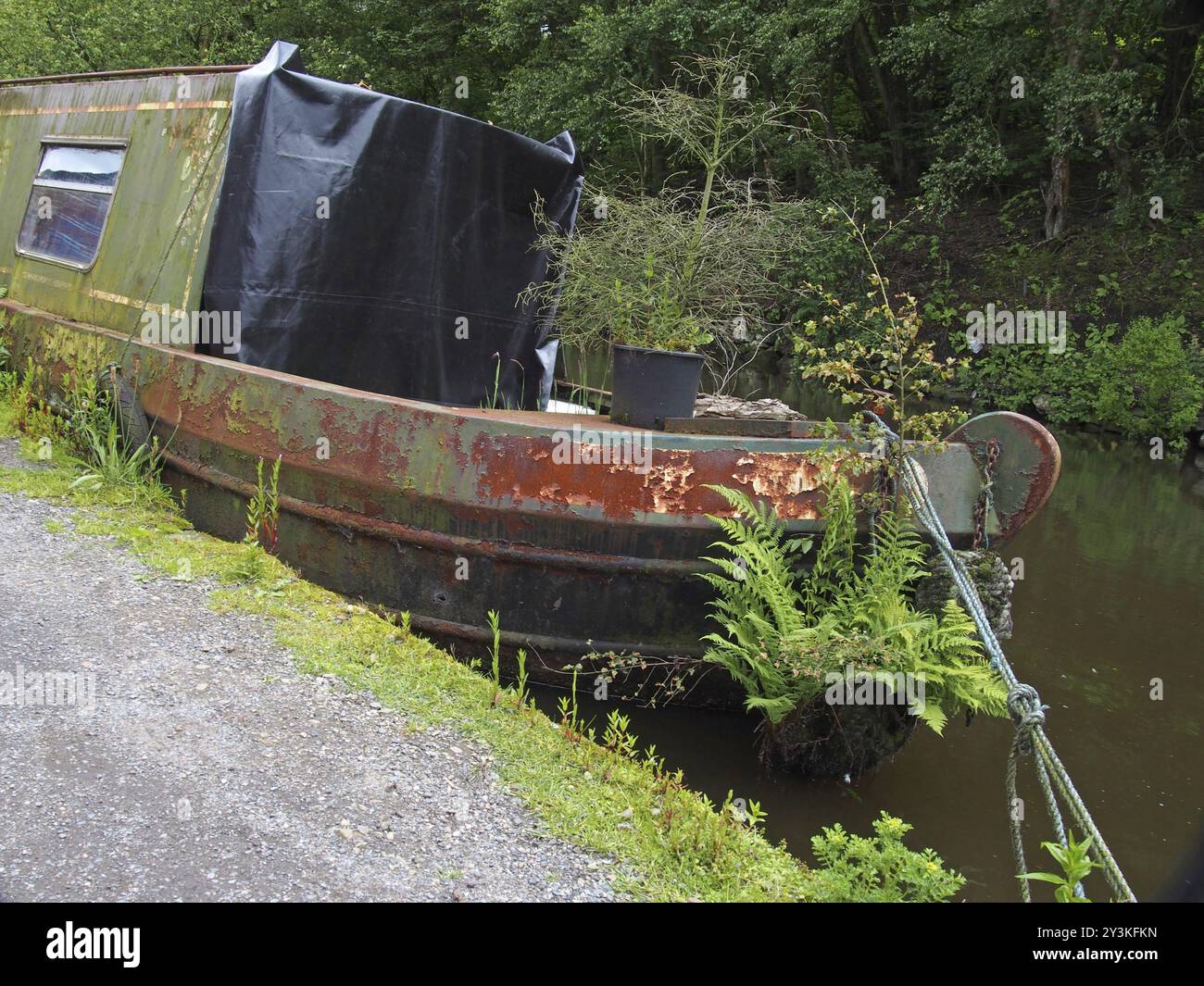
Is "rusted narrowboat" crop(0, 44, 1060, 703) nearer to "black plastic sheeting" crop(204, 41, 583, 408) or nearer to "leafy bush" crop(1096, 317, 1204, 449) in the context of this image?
"black plastic sheeting" crop(204, 41, 583, 408)

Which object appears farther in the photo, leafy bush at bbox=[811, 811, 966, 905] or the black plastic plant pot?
the black plastic plant pot

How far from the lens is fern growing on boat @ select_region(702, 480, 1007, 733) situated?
4207mm

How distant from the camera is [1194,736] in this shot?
555 cm

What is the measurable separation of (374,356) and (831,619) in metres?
3.46

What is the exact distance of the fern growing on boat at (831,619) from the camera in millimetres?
4207

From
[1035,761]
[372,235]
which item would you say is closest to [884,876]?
[1035,761]

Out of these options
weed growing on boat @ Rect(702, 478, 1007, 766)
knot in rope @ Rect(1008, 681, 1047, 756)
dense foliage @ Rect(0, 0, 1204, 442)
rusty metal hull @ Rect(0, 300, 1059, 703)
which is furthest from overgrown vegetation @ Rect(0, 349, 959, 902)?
dense foliage @ Rect(0, 0, 1204, 442)

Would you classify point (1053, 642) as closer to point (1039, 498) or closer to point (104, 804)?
point (1039, 498)

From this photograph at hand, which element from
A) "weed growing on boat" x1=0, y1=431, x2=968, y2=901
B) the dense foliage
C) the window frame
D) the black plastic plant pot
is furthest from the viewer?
the dense foliage

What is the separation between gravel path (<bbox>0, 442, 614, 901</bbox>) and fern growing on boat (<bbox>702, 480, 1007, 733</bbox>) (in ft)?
4.69

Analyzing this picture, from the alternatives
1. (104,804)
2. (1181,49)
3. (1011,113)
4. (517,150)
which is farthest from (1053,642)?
(1011,113)

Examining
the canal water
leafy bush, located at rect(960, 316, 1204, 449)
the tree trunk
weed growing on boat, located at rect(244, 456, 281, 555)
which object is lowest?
the canal water

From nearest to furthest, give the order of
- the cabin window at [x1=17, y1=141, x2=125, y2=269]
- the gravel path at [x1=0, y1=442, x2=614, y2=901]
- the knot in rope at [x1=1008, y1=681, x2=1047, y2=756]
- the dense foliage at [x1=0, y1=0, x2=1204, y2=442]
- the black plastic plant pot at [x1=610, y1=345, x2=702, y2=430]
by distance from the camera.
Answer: the gravel path at [x1=0, y1=442, x2=614, y2=901] < the knot in rope at [x1=1008, y1=681, x2=1047, y2=756] < the black plastic plant pot at [x1=610, y1=345, x2=702, y2=430] < the cabin window at [x1=17, y1=141, x2=125, y2=269] < the dense foliage at [x1=0, y1=0, x2=1204, y2=442]

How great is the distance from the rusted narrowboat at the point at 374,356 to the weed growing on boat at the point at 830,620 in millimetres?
183
